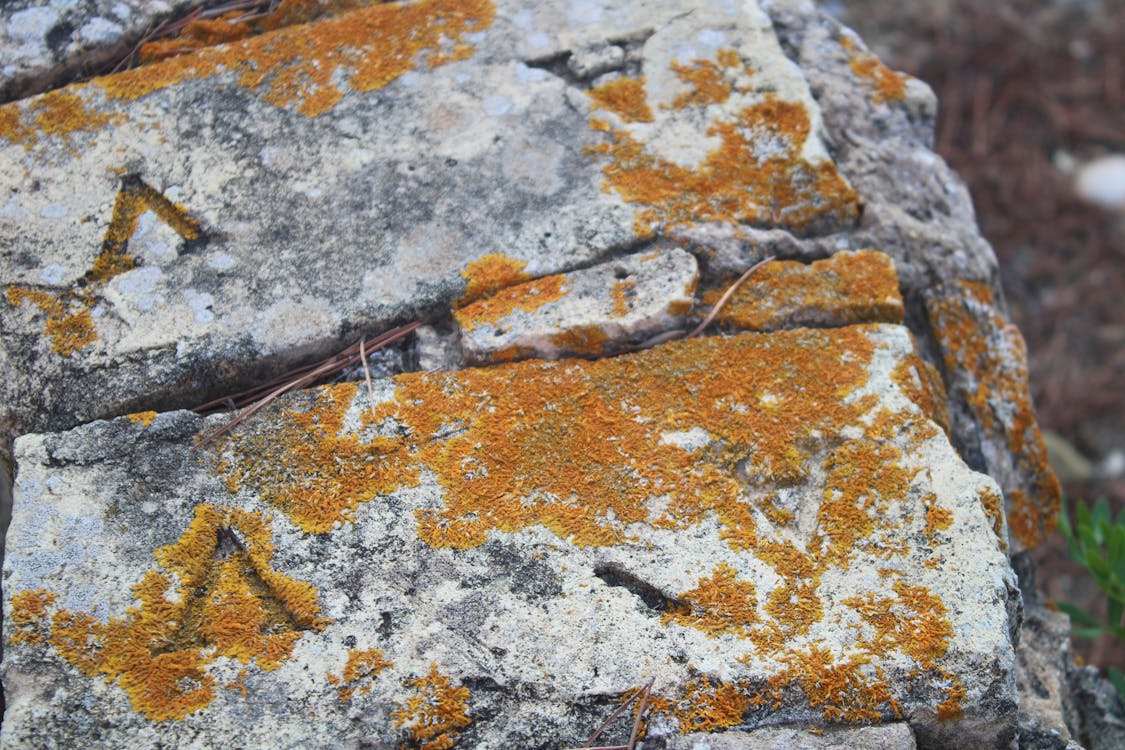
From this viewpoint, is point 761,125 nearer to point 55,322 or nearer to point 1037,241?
point 55,322

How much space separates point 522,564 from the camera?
176 cm

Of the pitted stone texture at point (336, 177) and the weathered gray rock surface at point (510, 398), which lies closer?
the weathered gray rock surface at point (510, 398)

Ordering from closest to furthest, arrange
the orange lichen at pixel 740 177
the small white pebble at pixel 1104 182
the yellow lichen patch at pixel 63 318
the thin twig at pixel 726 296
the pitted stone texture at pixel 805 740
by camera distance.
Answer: the pitted stone texture at pixel 805 740 → the yellow lichen patch at pixel 63 318 → the thin twig at pixel 726 296 → the orange lichen at pixel 740 177 → the small white pebble at pixel 1104 182

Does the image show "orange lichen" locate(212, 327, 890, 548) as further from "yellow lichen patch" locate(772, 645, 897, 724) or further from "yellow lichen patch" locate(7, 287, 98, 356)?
"yellow lichen patch" locate(7, 287, 98, 356)

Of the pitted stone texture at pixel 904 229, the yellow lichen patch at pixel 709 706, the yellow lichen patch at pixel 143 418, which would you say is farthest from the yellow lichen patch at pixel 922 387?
the yellow lichen patch at pixel 143 418

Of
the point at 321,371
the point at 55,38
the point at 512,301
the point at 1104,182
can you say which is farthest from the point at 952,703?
the point at 1104,182

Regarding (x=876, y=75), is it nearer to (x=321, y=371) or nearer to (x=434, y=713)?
(x=321, y=371)

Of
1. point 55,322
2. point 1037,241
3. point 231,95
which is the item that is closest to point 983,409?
point 231,95

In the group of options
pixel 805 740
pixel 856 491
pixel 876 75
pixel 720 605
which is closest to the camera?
pixel 805 740

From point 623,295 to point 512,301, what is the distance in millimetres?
226

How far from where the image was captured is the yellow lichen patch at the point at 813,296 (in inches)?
82.4

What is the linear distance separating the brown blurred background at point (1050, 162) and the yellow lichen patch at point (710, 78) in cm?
258

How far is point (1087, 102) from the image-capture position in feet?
15.6

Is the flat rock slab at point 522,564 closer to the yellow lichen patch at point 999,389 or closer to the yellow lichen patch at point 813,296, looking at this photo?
the yellow lichen patch at point 813,296
